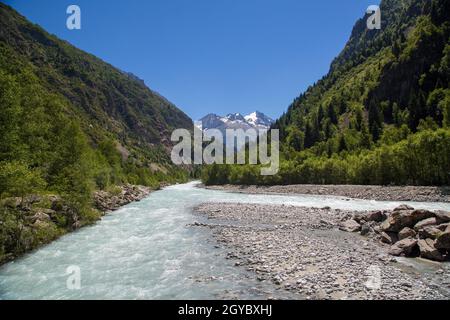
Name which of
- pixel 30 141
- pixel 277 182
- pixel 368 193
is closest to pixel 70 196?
pixel 30 141

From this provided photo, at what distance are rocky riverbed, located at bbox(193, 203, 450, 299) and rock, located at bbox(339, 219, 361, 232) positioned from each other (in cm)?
66

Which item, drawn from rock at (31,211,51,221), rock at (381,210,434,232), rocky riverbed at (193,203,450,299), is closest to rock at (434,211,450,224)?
rock at (381,210,434,232)

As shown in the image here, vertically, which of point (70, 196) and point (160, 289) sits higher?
point (70, 196)

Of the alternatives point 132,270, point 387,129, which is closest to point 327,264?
point 132,270

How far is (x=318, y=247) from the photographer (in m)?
25.0

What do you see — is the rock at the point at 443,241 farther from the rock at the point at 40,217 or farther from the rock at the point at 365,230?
the rock at the point at 40,217

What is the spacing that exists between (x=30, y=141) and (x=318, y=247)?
2630 cm

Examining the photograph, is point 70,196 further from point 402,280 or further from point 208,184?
point 208,184

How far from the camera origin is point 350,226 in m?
33.4

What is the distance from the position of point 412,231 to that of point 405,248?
4.02 m

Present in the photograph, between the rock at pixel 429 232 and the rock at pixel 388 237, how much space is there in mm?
1974

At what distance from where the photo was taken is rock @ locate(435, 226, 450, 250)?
2239 centimetres

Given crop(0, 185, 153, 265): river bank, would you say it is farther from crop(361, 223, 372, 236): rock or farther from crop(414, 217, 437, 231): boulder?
crop(414, 217, 437, 231): boulder
